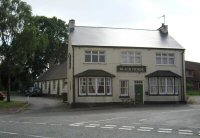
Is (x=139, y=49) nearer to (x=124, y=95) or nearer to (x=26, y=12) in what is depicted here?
(x=124, y=95)

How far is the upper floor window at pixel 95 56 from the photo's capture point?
127ft

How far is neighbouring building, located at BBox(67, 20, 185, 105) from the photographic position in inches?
1497

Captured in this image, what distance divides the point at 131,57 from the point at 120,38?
10.8 ft

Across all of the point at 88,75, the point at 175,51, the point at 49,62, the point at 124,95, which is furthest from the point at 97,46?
the point at 49,62

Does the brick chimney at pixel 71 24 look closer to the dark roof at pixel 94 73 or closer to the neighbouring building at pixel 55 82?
the dark roof at pixel 94 73

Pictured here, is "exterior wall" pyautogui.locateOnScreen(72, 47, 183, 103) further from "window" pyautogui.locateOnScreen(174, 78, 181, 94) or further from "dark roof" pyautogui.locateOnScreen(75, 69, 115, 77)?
"window" pyautogui.locateOnScreen(174, 78, 181, 94)

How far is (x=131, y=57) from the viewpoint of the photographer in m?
40.0

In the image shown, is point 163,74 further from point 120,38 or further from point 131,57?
point 120,38

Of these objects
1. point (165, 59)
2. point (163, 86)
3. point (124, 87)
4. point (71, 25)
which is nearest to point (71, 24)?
point (71, 25)

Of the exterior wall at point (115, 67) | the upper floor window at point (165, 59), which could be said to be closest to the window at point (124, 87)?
the exterior wall at point (115, 67)

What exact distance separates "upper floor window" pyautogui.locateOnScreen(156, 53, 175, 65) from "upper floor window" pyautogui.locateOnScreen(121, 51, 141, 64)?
2284 mm

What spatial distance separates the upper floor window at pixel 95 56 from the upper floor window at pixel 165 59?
6366 mm

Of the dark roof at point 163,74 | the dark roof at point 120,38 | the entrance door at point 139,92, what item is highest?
the dark roof at point 120,38

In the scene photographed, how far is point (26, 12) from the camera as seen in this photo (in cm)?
3881
